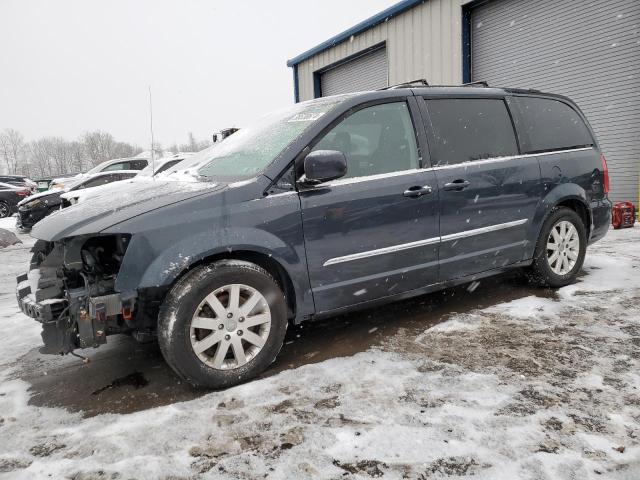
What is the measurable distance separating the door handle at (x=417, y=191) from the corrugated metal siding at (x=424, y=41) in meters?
8.57

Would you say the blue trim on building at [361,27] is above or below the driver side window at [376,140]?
above

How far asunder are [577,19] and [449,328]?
830 cm

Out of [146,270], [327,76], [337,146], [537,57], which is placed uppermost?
[327,76]

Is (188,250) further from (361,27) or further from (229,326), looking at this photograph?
(361,27)

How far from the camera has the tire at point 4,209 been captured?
55.4 ft

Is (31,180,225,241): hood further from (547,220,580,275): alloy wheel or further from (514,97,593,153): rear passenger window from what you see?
(547,220,580,275): alloy wheel

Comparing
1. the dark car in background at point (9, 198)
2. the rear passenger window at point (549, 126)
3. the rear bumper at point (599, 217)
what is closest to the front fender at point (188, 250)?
the rear passenger window at point (549, 126)

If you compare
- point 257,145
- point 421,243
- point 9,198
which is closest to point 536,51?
point 421,243

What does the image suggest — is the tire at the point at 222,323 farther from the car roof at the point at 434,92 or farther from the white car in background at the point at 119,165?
the white car in background at the point at 119,165

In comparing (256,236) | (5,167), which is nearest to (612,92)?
(256,236)

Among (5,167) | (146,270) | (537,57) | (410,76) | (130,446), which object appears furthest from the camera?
(5,167)

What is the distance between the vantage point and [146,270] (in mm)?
2506

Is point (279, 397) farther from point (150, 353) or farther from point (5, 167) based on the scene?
point (5, 167)

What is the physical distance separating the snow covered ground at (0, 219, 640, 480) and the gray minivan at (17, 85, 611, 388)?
15.0 inches
